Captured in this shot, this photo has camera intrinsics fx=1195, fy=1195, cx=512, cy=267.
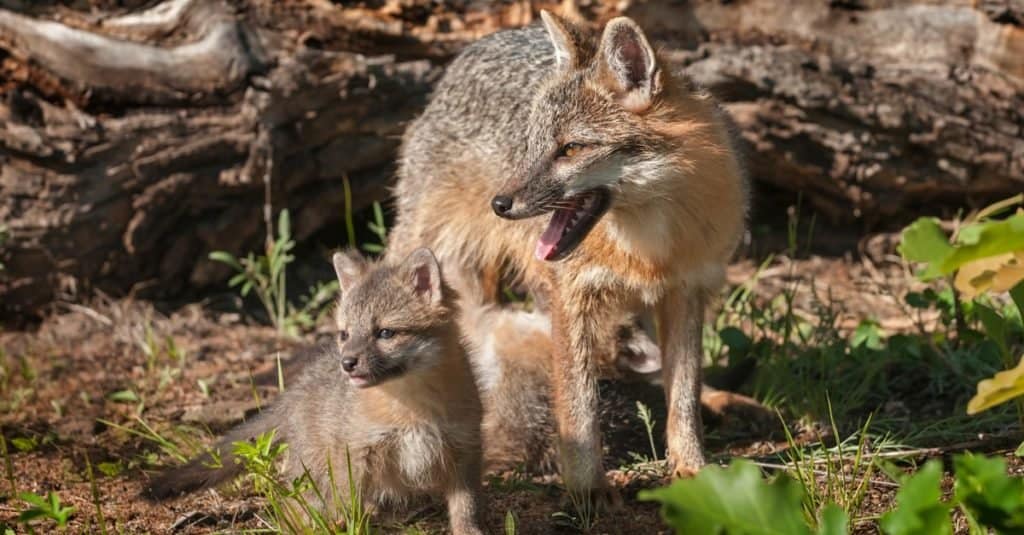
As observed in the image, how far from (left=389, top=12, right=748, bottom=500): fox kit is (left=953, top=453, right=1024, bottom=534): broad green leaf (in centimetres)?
222

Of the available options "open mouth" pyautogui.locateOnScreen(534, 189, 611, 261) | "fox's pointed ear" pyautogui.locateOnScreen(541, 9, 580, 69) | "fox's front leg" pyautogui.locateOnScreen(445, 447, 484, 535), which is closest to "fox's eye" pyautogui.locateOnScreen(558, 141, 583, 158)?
"open mouth" pyautogui.locateOnScreen(534, 189, 611, 261)

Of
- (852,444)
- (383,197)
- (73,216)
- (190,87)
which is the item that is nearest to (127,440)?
(73,216)

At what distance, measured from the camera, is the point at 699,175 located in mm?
5180

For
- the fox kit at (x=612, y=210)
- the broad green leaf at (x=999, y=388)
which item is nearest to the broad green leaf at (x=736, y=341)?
the fox kit at (x=612, y=210)

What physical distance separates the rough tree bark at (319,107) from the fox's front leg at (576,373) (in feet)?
6.86

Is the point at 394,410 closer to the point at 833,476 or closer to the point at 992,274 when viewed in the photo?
the point at 833,476

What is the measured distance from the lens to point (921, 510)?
9.73 feet

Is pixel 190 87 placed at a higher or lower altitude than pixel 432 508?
higher

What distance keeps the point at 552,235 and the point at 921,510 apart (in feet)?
8.14

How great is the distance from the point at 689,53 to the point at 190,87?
10.3 ft

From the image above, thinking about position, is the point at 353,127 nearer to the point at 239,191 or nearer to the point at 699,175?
the point at 239,191

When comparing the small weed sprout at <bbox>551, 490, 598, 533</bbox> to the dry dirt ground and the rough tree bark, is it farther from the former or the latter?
the rough tree bark

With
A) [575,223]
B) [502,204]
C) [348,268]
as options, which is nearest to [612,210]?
[575,223]

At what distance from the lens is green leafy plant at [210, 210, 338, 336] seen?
23.5ft
